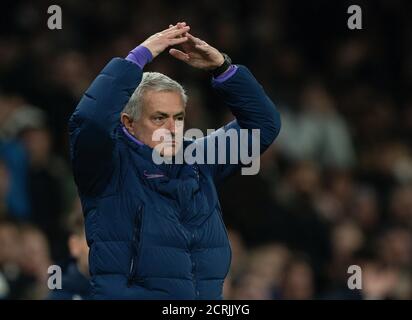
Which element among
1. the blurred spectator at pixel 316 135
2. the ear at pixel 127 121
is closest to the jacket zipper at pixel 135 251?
the ear at pixel 127 121

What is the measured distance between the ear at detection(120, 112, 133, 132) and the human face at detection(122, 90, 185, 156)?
0.18ft

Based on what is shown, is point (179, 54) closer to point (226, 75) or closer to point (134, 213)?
point (226, 75)

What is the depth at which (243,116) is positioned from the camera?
464 cm

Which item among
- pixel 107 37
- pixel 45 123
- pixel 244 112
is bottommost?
Answer: pixel 244 112

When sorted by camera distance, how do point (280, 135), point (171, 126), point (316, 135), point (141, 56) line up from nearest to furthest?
point (141, 56), point (171, 126), point (280, 135), point (316, 135)

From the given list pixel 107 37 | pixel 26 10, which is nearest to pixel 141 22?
pixel 107 37

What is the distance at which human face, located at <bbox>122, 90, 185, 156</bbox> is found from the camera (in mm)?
4410

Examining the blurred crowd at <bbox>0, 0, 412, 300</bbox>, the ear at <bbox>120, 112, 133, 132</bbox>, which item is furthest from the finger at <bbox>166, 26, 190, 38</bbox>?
the blurred crowd at <bbox>0, 0, 412, 300</bbox>

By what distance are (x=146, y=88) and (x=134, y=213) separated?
46 cm

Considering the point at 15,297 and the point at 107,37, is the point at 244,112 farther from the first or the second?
the point at 107,37

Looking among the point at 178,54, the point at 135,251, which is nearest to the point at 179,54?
the point at 178,54

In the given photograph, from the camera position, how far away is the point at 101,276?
Answer: 4309 millimetres

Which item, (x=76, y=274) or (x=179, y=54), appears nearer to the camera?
(x=179, y=54)

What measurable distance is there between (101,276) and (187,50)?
2.85 feet
